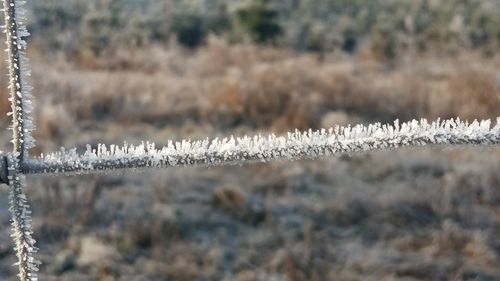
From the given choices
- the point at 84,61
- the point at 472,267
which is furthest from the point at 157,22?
the point at 472,267

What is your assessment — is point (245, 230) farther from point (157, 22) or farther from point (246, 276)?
point (157, 22)

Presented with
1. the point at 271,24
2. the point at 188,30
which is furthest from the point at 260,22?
the point at 188,30

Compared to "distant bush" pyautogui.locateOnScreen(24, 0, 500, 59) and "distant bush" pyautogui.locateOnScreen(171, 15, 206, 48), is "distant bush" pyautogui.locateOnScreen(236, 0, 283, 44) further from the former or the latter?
"distant bush" pyautogui.locateOnScreen(171, 15, 206, 48)

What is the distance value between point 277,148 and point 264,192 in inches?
92.9

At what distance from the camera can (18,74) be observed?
0.60 m

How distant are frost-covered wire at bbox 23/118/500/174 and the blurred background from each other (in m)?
0.15

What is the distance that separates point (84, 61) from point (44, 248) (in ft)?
8.89

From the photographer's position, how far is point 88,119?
11.9 feet

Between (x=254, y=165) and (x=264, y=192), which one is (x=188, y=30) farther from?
(x=264, y=192)

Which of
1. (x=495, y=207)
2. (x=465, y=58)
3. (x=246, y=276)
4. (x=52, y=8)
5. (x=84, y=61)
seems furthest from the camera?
(x=52, y=8)

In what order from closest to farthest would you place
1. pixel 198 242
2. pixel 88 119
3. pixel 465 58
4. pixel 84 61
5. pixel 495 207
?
pixel 198 242 < pixel 495 207 < pixel 88 119 < pixel 84 61 < pixel 465 58

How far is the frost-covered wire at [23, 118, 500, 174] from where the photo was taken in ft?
1.93

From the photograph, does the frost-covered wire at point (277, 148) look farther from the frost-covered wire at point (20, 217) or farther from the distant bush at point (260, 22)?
the distant bush at point (260, 22)

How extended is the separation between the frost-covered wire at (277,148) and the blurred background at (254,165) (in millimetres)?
148
